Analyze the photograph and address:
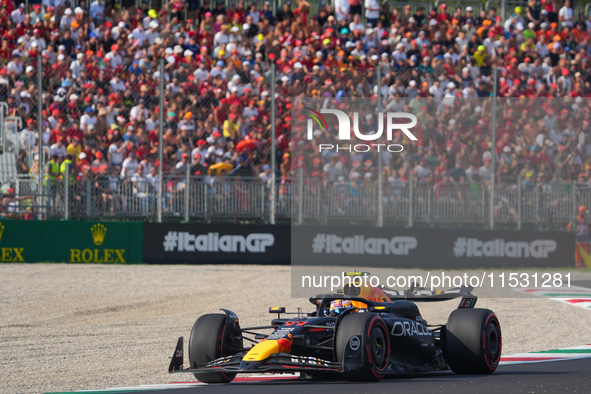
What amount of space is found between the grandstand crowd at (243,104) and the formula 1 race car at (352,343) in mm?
9182

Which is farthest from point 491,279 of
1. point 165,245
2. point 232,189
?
point 165,245

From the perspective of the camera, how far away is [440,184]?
56.1 feet

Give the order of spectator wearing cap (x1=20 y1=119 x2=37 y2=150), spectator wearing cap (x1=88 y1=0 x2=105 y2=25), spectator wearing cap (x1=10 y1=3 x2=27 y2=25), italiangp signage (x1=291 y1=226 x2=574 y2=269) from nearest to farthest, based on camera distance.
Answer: spectator wearing cap (x1=20 y1=119 x2=37 y2=150), italiangp signage (x1=291 y1=226 x2=574 y2=269), spectator wearing cap (x1=10 y1=3 x2=27 y2=25), spectator wearing cap (x1=88 y1=0 x2=105 y2=25)

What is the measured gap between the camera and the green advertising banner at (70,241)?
60.0 feet

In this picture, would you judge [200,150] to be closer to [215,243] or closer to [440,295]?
[215,243]

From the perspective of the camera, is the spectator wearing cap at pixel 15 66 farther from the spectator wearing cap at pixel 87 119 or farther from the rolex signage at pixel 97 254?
the rolex signage at pixel 97 254

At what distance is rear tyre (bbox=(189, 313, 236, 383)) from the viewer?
7.37m

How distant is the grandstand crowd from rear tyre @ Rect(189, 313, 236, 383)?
989cm

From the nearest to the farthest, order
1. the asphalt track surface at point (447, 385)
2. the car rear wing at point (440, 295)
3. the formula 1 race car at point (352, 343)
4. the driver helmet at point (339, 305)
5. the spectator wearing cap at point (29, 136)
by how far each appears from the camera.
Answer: the asphalt track surface at point (447, 385) → the formula 1 race car at point (352, 343) → the driver helmet at point (339, 305) → the car rear wing at point (440, 295) → the spectator wearing cap at point (29, 136)

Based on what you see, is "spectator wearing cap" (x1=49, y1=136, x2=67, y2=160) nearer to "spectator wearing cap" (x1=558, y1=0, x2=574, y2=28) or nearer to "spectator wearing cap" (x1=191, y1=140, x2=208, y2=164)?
"spectator wearing cap" (x1=191, y1=140, x2=208, y2=164)

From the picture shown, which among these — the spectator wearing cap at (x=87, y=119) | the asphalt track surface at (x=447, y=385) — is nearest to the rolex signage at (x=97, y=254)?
the spectator wearing cap at (x=87, y=119)

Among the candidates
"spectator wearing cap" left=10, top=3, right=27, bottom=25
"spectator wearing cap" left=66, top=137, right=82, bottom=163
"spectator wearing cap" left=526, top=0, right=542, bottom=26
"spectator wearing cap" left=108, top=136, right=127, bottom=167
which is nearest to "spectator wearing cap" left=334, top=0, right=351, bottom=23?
"spectator wearing cap" left=526, top=0, right=542, bottom=26

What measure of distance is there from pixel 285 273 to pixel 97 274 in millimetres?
3478

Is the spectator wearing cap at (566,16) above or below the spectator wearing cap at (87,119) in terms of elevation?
above
